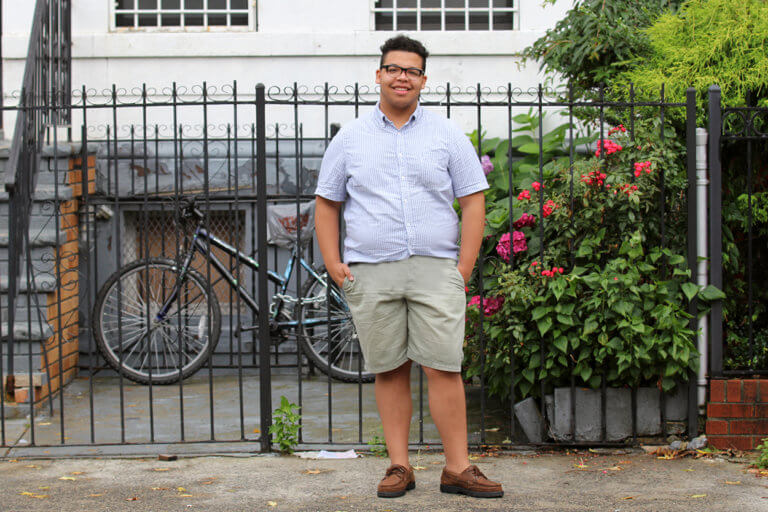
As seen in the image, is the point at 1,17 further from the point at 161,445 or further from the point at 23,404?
the point at 161,445

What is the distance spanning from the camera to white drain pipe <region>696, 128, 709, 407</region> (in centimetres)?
530

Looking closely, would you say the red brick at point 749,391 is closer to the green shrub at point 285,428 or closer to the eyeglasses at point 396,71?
the green shrub at point 285,428

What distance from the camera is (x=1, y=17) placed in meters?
8.24

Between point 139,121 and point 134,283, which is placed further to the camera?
point 139,121

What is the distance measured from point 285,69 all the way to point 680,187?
3.97 meters

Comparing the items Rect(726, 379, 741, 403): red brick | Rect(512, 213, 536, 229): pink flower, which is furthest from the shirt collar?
Rect(726, 379, 741, 403): red brick

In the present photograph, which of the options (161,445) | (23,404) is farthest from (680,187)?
(23,404)

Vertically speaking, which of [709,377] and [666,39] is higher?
[666,39]

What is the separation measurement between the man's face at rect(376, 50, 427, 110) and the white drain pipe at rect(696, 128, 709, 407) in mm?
1885

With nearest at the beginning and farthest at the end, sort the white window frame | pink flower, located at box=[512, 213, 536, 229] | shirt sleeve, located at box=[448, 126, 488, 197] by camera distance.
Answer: shirt sleeve, located at box=[448, 126, 488, 197] → pink flower, located at box=[512, 213, 536, 229] → the white window frame

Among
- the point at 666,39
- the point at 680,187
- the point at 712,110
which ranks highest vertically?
the point at 666,39

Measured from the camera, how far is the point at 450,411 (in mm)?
4367

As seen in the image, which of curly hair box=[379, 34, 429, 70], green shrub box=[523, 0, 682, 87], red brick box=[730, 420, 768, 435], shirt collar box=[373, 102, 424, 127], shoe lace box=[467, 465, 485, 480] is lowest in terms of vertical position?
shoe lace box=[467, 465, 485, 480]

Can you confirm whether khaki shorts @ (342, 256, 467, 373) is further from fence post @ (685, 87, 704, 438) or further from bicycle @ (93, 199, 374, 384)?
bicycle @ (93, 199, 374, 384)
